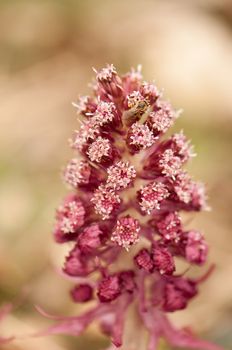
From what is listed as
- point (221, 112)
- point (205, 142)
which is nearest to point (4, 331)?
point (205, 142)

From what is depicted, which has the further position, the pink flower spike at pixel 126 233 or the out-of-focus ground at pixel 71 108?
the out-of-focus ground at pixel 71 108

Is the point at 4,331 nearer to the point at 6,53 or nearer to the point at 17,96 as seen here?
the point at 17,96

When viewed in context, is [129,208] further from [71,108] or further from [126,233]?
[71,108]

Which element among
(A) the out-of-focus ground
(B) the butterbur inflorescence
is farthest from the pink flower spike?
(A) the out-of-focus ground

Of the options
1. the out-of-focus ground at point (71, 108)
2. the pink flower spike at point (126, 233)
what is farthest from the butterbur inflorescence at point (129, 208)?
the out-of-focus ground at point (71, 108)

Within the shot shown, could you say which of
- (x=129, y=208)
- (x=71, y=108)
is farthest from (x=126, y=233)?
(x=71, y=108)

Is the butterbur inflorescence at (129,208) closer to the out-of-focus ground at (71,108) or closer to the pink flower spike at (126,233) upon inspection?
the pink flower spike at (126,233)
